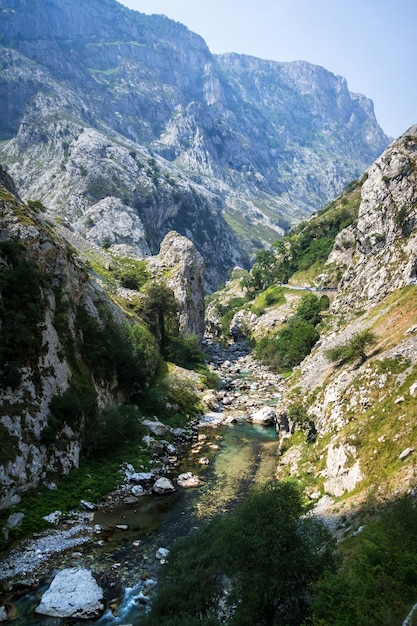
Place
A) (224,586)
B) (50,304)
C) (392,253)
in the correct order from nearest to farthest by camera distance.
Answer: (224,586), (50,304), (392,253)

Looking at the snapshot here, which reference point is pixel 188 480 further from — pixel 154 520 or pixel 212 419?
pixel 212 419

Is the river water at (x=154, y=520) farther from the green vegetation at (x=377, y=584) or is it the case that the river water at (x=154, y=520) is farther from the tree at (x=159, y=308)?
the tree at (x=159, y=308)

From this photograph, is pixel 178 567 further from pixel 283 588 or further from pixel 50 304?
pixel 50 304

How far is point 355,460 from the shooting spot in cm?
2716

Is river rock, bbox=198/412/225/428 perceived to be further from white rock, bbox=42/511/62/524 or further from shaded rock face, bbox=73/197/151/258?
shaded rock face, bbox=73/197/151/258

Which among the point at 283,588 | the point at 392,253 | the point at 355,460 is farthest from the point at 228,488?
the point at 392,253

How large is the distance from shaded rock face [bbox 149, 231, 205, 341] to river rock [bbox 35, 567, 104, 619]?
70.5 meters

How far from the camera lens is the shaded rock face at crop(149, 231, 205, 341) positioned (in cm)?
9550

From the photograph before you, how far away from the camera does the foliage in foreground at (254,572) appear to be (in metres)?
16.0

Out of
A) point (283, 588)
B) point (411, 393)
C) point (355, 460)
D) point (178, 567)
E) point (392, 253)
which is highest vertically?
point (392, 253)

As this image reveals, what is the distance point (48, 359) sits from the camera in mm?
35969

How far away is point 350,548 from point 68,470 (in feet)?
74.4

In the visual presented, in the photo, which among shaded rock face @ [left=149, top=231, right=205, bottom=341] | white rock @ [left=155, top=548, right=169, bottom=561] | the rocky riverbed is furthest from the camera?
shaded rock face @ [left=149, top=231, right=205, bottom=341]

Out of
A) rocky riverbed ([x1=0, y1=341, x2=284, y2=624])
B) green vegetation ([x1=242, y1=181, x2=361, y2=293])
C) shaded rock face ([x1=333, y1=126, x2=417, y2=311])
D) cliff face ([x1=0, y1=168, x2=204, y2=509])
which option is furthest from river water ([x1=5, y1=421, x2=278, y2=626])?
green vegetation ([x1=242, y1=181, x2=361, y2=293])
